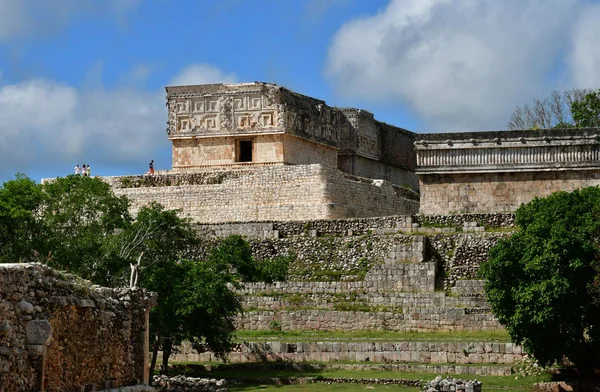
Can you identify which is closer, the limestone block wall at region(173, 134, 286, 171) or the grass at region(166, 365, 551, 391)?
the grass at region(166, 365, 551, 391)

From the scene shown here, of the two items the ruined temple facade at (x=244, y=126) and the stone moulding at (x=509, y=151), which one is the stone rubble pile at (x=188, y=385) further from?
the ruined temple facade at (x=244, y=126)

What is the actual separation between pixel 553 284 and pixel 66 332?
578 inches

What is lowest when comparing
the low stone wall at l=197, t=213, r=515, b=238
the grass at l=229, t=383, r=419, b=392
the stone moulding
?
the grass at l=229, t=383, r=419, b=392

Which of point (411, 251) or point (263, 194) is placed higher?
point (263, 194)

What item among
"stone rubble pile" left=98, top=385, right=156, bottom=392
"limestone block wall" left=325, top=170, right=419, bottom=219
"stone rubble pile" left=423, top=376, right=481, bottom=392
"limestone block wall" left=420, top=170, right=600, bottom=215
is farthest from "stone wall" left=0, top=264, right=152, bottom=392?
"limestone block wall" left=325, top=170, right=419, bottom=219

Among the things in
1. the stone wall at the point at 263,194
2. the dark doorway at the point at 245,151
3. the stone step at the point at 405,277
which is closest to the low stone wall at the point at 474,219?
the stone step at the point at 405,277

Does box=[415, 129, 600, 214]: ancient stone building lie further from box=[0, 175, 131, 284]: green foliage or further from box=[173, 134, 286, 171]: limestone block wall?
box=[0, 175, 131, 284]: green foliage

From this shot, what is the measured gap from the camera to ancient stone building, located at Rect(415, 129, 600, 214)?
126 feet

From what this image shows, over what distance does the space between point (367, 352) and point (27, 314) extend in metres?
16.7

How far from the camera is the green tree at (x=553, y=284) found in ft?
87.3

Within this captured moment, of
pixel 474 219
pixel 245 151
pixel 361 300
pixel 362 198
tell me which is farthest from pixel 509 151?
pixel 245 151

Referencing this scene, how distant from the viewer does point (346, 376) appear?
27453 millimetres

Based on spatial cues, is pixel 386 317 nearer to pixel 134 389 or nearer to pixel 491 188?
pixel 491 188

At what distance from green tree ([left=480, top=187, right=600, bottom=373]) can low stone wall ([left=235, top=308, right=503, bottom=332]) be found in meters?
3.11
